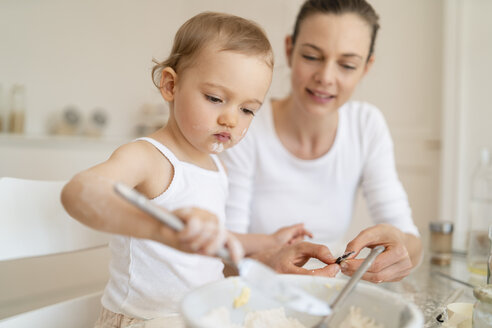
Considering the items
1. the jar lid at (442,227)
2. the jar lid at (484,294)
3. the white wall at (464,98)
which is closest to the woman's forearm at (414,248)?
the jar lid at (442,227)

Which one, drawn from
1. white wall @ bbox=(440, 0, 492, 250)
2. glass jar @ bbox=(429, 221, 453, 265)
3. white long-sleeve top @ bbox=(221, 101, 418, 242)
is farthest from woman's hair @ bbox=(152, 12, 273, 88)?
white wall @ bbox=(440, 0, 492, 250)

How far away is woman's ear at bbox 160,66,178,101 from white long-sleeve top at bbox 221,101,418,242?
503 millimetres

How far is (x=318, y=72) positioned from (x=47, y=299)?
1.54 m

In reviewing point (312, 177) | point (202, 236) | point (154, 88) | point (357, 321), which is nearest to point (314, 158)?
point (312, 177)

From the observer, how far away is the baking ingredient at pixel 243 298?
53 centimetres

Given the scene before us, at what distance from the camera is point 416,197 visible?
273cm

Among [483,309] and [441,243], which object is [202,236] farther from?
[441,243]

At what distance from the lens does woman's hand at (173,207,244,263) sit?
0.41m

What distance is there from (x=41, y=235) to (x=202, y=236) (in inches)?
22.2

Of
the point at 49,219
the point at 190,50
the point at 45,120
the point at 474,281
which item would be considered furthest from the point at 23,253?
the point at 45,120

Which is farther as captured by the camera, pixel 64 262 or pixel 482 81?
pixel 482 81

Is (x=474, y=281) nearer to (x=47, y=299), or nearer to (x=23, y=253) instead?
(x=23, y=253)

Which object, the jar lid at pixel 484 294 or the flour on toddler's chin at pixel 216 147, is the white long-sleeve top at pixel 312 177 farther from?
the jar lid at pixel 484 294

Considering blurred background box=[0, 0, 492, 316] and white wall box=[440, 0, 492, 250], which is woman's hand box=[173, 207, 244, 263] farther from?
white wall box=[440, 0, 492, 250]
